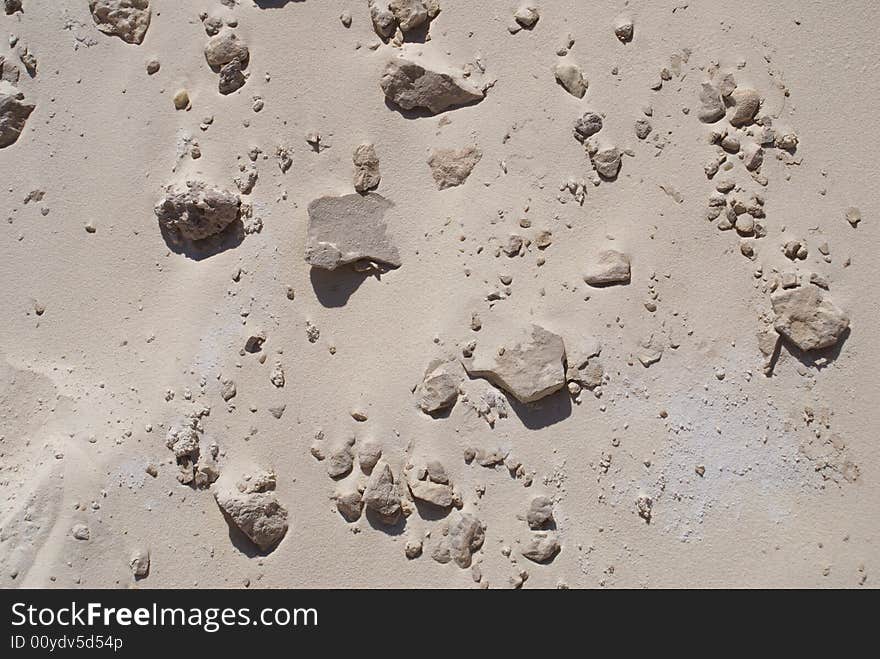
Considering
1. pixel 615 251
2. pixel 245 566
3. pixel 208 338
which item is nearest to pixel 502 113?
pixel 615 251

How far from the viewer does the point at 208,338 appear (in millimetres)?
2547

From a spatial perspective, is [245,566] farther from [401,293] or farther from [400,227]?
[400,227]

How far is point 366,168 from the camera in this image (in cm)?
255

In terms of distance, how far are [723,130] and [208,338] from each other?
5.98 ft

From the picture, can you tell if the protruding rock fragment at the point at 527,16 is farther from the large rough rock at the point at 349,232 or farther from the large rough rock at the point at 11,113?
the large rough rock at the point at 11,113

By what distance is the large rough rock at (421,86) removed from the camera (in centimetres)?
254

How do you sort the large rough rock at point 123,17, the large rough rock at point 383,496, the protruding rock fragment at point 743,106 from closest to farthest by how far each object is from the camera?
1. the large rough rock at point 383,496
2. the protruding rock fragment at point 743,106
3. the large rough rock at point 123,17

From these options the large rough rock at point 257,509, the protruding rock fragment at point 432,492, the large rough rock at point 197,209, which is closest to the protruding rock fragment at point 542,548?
the protruding rock fragment at point 432,492

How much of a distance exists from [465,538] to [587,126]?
1384mm

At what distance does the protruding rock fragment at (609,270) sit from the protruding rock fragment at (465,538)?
851 millimetres

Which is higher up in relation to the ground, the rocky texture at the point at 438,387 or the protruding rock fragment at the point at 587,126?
the protruding rock fragment at the point at 587,126

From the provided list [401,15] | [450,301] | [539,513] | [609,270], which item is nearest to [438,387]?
[450,301]

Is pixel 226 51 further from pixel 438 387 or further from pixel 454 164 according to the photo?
pixel 438 387

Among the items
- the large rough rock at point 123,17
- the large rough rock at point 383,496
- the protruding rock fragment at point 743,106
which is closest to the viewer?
the large rough rock at point 383,496
